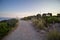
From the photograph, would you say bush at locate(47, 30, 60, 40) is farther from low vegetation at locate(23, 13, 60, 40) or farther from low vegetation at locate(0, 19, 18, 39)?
low vegetation at locate(0, 19, 18, 39)

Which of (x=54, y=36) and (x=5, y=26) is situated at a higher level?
(x=5, y=26)

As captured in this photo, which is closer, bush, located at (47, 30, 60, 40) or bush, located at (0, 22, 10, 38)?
bush, located at (47, 30, 60, 40)

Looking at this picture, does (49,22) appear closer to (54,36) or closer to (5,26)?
(54,36)

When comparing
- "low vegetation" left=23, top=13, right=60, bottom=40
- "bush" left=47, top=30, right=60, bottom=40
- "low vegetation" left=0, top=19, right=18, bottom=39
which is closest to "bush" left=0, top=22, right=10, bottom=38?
"low vegetation" left=0, top=19, right=18, bottom=39

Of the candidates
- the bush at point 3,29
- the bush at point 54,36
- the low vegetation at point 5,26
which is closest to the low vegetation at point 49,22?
the bush at point 54,36

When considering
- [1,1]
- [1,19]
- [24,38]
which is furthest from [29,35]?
[1,1]

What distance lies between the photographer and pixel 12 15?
11.4 ft

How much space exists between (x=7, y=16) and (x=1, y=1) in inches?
16.3

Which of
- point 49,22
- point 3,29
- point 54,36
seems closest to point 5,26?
point 3,29

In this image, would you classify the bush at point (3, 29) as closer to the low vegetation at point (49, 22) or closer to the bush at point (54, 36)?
the low vegetation at point (49, 22)

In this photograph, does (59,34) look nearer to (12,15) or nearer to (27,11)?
(27,11)

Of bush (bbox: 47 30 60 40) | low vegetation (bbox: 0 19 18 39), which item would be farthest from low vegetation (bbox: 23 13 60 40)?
low vegetation (bbox: 0 19 18 39)

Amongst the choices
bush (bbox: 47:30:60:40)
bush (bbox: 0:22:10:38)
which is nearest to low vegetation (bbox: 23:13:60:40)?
bush (bbox: 47:30:60:40)

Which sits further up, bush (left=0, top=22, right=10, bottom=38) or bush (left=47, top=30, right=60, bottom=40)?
bush (left=0, top=22, right=10, bottom=38)
